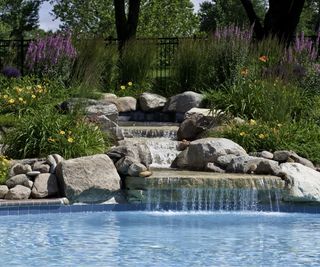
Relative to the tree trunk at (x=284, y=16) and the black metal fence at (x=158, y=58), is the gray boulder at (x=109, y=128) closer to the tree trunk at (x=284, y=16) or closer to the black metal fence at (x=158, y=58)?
the black metal fence at (x=158, y=58)

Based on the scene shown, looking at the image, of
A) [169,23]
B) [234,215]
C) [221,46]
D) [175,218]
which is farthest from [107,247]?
[169,23]

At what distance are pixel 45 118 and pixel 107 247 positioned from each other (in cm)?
415

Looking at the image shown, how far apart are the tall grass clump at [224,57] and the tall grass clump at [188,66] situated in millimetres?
121

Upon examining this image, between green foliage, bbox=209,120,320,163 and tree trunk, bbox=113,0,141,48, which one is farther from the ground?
tree trunk, bbox=113,0,141,48

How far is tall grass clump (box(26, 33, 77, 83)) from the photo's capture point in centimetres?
1508

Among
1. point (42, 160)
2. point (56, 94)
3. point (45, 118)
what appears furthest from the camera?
point (56, 94)

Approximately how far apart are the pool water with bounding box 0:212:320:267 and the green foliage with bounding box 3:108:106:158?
1415mm

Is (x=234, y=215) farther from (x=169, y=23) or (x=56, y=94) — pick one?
(x=169, y=23)

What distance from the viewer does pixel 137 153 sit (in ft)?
36.5

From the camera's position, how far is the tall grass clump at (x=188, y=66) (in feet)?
50.6

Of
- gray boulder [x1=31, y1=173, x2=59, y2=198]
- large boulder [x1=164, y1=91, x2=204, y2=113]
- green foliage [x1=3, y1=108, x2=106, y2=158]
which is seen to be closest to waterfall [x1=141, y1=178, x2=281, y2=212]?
gray boulder [x1=31, y1=173, x2=59, y2=198]

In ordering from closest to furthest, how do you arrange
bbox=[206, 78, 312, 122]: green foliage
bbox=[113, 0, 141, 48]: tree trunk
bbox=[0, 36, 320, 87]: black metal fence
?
bbox=[206, 78, 312, 122]: green foliage → bbox=[0, 36, 320, 87]: black metal fence → bbox=[113, 0, 141, 48]: tree trunk

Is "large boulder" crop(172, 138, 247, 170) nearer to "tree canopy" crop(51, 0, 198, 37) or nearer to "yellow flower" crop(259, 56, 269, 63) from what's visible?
"yellow flower" crop(259, 56, 269, 63)

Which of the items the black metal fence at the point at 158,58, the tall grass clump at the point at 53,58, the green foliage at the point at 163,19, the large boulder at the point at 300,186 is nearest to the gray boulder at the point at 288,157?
the large boulder at the point at 300,186
